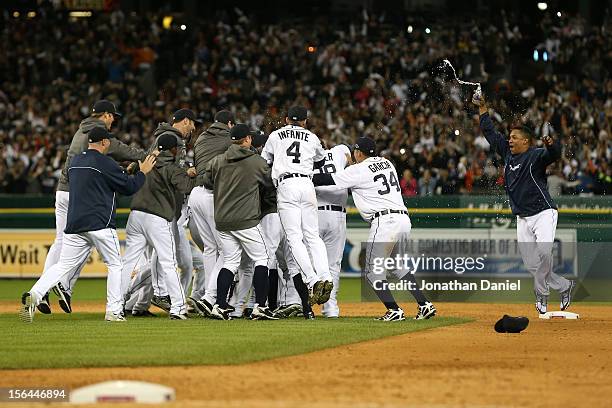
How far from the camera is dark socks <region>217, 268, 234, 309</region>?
12602 millimetres

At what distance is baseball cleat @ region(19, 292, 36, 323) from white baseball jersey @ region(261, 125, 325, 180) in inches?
119

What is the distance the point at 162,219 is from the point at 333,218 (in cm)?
204

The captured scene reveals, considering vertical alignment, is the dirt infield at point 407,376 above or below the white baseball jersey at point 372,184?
below

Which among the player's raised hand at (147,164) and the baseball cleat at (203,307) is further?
the baseball cleat at (203,307)

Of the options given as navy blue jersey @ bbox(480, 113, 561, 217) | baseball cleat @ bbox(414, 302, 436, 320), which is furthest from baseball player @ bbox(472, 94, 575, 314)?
baseball cleat @ bbox(414, 302, 436, 320)

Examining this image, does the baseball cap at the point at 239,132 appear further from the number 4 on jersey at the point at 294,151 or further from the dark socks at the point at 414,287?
the dark socks at the point at 414,287

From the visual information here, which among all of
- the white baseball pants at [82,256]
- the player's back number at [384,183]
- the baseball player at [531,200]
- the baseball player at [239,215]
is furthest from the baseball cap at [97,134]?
the baseball player at [531,200]

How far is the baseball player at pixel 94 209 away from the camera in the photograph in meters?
12.1

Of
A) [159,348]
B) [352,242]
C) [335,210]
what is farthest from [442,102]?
[159,348]

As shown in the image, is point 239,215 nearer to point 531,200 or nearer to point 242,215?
point 242,215

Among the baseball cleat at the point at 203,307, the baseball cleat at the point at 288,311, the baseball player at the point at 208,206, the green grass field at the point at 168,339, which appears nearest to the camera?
the green grass field at the point at 168,339

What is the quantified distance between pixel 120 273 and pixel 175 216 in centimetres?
137

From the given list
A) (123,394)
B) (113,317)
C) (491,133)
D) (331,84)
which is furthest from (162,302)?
(331,84)

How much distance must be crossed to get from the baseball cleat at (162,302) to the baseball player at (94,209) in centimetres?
126
